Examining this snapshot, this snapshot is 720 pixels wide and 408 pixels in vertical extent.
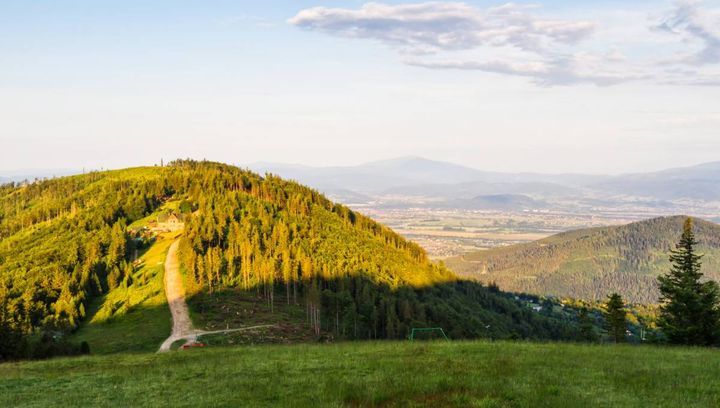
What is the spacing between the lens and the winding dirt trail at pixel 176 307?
78000mm

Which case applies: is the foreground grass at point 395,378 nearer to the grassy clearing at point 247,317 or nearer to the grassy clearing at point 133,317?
the grassy clearing at point 247,317

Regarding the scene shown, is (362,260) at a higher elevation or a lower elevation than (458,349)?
lower

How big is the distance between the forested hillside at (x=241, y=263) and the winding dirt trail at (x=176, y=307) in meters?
3.50

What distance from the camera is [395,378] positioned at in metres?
23.8

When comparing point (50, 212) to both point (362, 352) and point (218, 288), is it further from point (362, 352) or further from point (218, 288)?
point (362, 352)

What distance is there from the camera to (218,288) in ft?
349

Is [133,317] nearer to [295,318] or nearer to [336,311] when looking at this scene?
[295,318]

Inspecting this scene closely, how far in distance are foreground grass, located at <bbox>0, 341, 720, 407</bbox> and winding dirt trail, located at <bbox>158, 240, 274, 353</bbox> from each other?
111 feet

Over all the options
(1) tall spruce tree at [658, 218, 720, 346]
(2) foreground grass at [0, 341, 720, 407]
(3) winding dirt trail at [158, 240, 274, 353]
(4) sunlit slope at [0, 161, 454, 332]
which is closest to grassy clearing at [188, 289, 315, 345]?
(3) winding dirt trail at [158, 240, 274, 353]

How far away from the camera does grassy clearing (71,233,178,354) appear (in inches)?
3056

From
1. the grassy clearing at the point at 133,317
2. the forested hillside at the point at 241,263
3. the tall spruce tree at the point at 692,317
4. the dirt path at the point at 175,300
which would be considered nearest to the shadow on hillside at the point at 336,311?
the forested hillside at the point at 241,263

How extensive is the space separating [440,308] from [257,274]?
48121 millimetres

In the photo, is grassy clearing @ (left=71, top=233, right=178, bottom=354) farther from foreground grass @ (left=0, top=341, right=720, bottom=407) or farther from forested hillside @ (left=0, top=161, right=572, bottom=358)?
foreground grass @ (left=0, top=341, right=720, bottom=407)

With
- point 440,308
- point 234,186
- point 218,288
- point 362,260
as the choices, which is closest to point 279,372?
point 218,288
